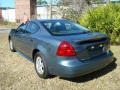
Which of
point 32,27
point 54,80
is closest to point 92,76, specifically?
point 54,80

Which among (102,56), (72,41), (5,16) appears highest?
(72,41)

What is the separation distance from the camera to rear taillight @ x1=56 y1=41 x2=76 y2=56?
5.51 metres

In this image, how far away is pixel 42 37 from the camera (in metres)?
6.34

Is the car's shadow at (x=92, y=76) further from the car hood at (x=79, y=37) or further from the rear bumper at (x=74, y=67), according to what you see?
the car hood at (x=79, y=37)

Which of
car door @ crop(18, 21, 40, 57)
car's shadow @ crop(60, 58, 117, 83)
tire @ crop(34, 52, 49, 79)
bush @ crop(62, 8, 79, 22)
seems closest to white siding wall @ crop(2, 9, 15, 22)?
bush @ crop(62, 8, 79, 22)

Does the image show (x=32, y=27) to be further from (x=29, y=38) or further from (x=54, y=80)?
(x=54, y=80)

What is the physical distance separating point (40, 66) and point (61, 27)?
1239mm

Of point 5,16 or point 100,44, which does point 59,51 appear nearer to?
point 100,44

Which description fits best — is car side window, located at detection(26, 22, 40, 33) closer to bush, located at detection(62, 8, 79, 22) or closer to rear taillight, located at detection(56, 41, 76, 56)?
rear taillight, located at detection(56, 41, 76, 56)

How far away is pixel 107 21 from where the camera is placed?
10.0 m

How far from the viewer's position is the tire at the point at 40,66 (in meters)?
Result: 6.09

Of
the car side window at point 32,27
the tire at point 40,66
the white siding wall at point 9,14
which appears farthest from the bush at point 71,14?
the white siding wall at point 9,14

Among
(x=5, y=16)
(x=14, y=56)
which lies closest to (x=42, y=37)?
(x=14, y=56)

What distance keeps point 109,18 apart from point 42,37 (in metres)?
4.57
